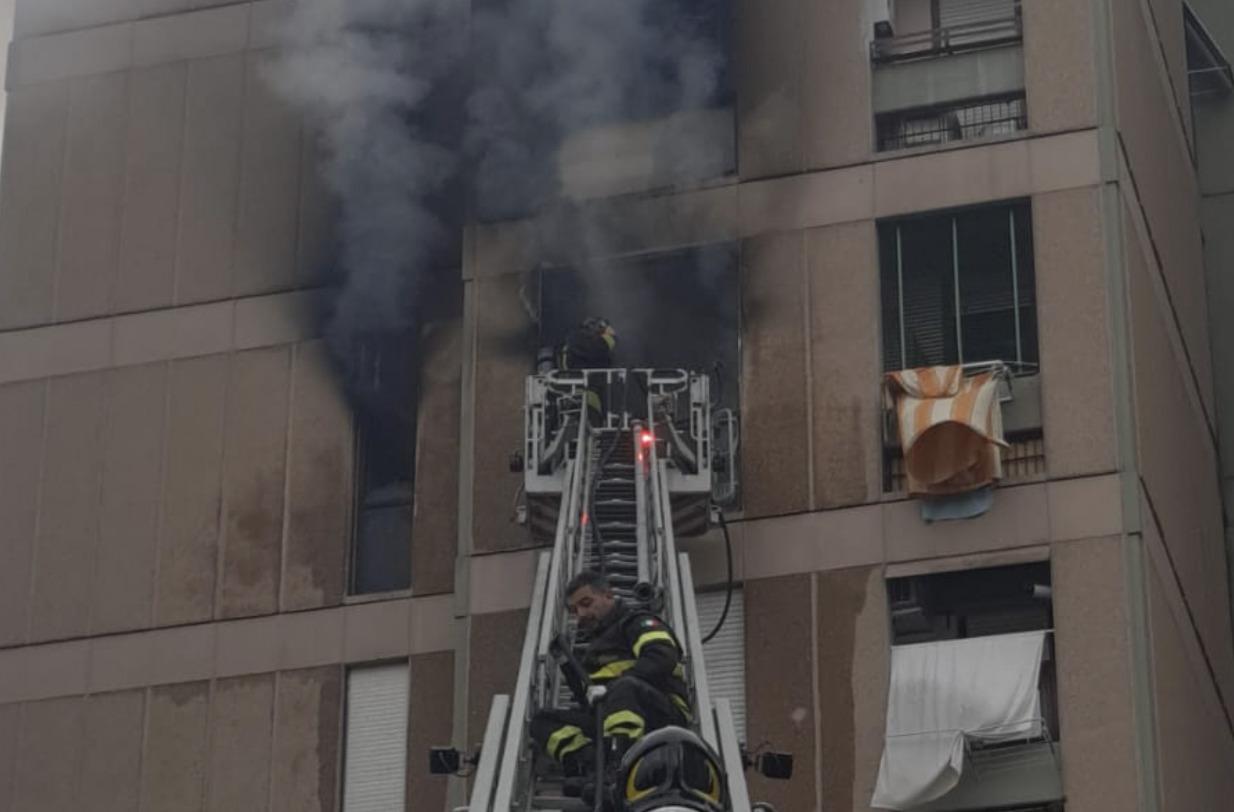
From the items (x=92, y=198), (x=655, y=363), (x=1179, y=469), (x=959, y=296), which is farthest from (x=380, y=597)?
(x=1179, y=469)

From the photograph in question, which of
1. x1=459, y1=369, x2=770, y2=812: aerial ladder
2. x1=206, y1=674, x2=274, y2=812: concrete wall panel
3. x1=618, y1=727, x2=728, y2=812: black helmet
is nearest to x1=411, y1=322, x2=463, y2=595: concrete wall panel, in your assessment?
x1=206, y1=674, x2=274, y2=812: concrete wall panel

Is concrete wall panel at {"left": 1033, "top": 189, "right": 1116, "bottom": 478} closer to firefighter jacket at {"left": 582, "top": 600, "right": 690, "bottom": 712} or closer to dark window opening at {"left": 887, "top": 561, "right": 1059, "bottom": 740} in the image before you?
dark window opening at {"left": 887, "top": 561, "right": 1059, "bottom": 740}

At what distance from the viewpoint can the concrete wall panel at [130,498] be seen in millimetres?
29494

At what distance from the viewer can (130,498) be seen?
29875 millimetres

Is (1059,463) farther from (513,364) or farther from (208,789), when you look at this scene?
(208,789)

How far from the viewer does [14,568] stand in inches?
1192

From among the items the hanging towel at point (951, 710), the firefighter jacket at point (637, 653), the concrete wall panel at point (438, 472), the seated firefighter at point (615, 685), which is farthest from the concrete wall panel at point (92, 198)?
the firefighter jacket at point (637, 653)

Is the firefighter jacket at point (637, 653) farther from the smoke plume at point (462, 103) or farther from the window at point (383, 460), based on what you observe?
the window at point (383, 460)

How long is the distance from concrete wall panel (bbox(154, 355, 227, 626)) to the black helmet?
14981 millimetres

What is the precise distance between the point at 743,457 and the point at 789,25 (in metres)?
4.61

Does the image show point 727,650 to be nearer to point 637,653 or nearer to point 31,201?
point 637,653

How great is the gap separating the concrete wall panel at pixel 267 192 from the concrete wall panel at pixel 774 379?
577 cm

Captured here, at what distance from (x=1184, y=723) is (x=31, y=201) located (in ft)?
46.9

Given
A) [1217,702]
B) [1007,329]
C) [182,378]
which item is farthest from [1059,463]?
[182,378]
